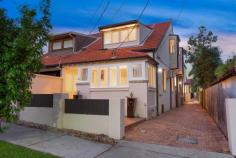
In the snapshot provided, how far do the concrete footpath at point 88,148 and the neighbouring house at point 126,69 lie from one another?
6406mm

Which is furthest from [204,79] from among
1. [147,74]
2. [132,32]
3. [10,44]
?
[10,44]

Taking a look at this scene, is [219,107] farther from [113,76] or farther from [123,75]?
[113,76]

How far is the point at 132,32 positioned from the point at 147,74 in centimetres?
464

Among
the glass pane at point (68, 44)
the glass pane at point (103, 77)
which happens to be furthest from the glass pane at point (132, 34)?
the glass pane at point (68, 44)

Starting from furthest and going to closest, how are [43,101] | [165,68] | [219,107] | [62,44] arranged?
[62,44] < [165,68] < [219,107] < [43,101]

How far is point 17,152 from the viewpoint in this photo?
6379 mm

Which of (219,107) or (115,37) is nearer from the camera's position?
(219,107)

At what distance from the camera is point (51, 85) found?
1560 centimetres

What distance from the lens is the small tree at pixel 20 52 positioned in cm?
598

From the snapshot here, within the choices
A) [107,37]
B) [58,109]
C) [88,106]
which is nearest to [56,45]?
[107,37]

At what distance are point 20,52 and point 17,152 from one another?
9.00 feet

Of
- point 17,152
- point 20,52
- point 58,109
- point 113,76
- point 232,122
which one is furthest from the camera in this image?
point 113,76

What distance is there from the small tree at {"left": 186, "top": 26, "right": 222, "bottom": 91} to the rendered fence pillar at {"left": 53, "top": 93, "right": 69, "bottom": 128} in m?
24.2

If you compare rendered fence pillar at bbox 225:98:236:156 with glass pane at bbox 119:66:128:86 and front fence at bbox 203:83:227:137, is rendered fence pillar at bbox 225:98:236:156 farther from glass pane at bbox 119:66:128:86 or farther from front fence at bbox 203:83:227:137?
glass pane at bbox 119:66:128:86
